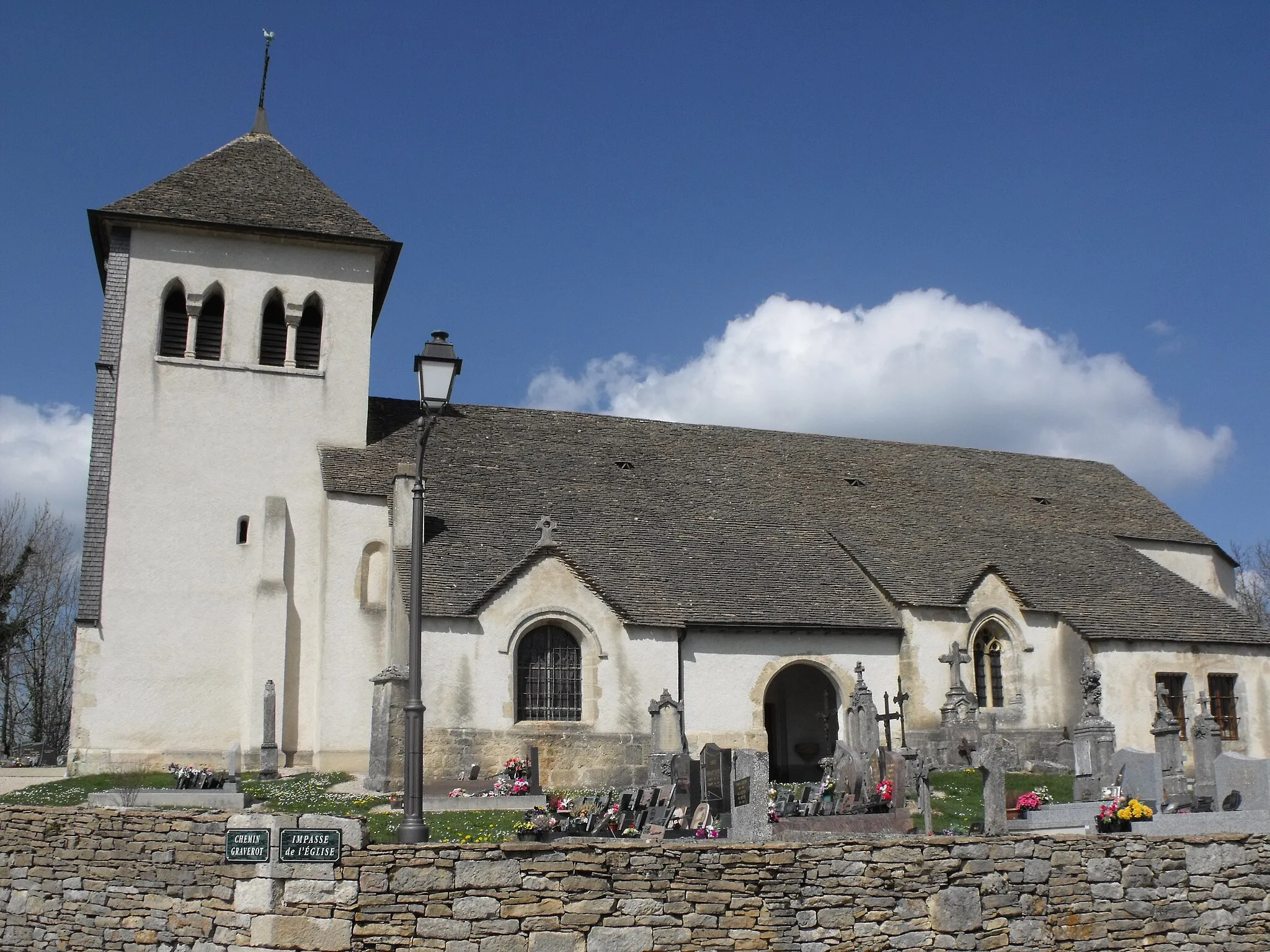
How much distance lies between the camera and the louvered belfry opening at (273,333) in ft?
86.5

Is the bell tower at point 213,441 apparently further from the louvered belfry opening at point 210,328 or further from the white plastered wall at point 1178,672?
the white plastered wall at point 1178,672

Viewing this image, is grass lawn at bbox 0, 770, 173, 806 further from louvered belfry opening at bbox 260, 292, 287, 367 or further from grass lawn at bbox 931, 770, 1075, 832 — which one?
grass lawn at bbox 931, 770, 1075, 832

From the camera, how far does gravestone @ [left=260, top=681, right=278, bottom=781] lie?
22266 millimetres

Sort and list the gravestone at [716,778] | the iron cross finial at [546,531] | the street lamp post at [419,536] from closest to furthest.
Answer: the street lamp post at [419,536], the gravestone at [716,778], the iron cross finial at [546,531]

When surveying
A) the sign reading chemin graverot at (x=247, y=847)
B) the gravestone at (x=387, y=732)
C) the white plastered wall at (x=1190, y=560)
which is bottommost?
the sign reading chemin graverot at (x=247, y=847)

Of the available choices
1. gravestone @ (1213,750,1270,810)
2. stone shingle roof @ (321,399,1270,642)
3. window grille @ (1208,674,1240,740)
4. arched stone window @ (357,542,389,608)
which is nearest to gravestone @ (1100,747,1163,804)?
gravestone @ (1213,750,1270,810)

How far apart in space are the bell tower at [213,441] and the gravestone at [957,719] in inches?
540

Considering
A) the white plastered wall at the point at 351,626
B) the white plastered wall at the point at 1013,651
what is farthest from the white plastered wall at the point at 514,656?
the white plastered wall at the point at 1013,651

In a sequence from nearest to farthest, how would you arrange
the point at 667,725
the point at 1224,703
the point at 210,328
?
the point at 667,725, the point at 210,328, the point at 1224,703

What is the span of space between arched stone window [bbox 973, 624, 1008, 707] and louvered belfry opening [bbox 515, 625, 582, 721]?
967 cm

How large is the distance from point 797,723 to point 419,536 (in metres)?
17.5

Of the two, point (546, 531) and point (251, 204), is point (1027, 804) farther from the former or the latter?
point (251, 204)

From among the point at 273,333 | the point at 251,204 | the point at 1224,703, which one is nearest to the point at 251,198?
the point at 251,204

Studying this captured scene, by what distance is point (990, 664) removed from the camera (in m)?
26.7
